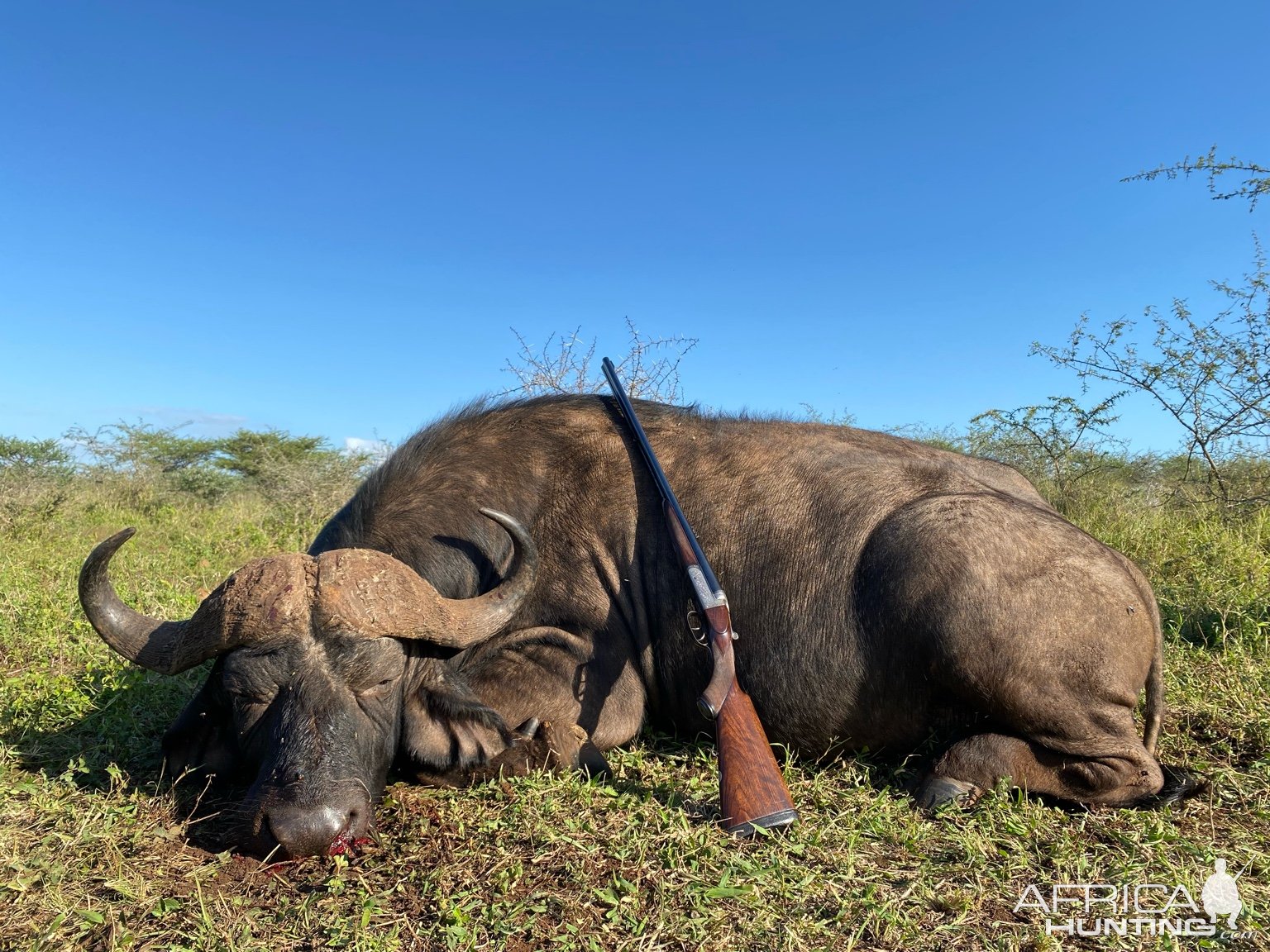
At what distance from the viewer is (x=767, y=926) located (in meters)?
2.35

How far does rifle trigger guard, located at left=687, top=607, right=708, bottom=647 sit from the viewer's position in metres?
3.60

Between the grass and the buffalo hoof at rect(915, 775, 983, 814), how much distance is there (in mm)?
67

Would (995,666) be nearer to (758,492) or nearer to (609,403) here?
(758,492)

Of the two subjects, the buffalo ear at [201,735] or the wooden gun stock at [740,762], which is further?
the buffalo ear at [201,735]

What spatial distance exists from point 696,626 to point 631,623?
41 cm

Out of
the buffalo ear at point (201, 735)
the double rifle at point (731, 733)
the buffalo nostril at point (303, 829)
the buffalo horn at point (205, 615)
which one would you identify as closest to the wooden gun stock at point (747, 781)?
the double rifle at point (731, 733)

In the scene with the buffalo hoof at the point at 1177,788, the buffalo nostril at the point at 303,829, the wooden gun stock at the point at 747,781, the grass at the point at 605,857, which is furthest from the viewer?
the buffalo hoof at the point at 1177,788

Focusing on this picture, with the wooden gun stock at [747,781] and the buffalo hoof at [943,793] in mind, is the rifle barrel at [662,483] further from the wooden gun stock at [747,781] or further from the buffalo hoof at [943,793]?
the buffalo hoof at [943,793]

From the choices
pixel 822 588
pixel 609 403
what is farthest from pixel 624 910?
pixel 609 403

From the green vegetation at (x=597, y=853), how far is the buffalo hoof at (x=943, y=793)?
0.06 meters

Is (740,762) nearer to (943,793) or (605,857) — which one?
(605,857)

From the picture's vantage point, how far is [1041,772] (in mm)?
3291

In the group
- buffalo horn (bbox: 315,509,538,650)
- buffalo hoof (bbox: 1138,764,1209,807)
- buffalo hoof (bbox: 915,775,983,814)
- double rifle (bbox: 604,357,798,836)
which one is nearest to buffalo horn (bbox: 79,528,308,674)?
buffalo horn (bbox: 315,509,538,650)

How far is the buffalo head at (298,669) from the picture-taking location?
9.01 feet
